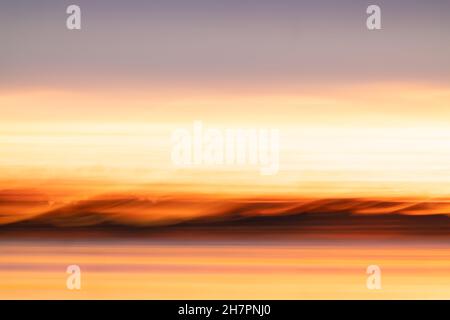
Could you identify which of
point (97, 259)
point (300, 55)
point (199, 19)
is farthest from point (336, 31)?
point (97, 259)

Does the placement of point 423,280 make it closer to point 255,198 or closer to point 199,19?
point 255,198

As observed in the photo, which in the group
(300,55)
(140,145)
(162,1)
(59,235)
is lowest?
(59,235)

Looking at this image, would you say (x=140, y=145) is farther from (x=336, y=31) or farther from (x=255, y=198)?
(x=336, y=31)

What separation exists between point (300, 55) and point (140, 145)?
44.5 inches

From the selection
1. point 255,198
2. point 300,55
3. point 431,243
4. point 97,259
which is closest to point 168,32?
point 300,55

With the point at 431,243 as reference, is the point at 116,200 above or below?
above

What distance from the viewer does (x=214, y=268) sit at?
4.75 metres

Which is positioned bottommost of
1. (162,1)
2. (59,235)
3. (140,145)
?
(59,235)

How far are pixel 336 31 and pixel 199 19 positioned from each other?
2.80ft

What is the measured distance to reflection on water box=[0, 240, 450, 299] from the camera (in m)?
4.73

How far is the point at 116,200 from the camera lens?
4.73 meters

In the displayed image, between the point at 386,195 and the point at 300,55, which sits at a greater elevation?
the point at 300,55

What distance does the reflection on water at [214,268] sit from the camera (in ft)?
15.5

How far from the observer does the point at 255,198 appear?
4762mm
